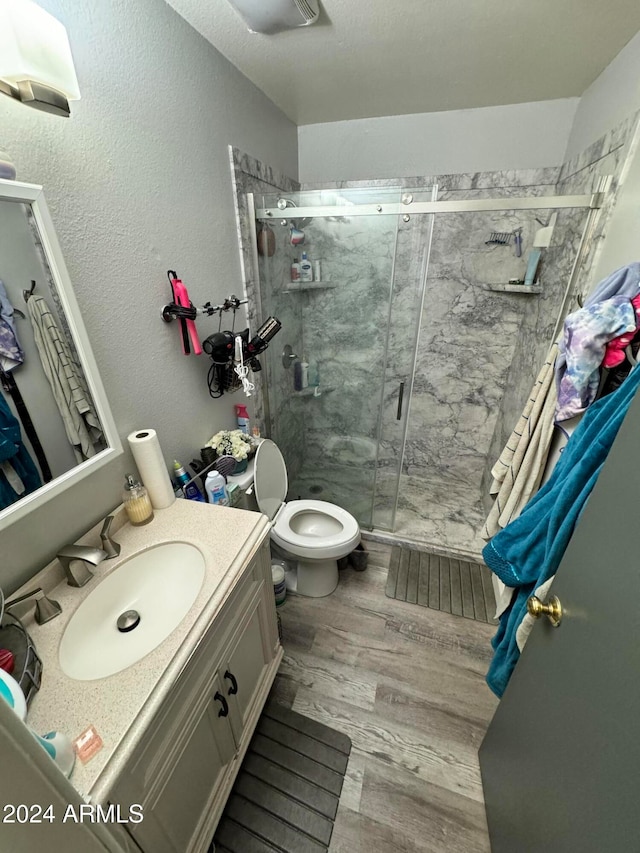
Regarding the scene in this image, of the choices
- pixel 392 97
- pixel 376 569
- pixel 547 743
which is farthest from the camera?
pixel 376 569

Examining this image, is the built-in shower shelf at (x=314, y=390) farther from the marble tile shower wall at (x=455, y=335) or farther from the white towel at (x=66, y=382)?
the white towel at (x=66, y=382)

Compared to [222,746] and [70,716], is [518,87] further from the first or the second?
[222,746]

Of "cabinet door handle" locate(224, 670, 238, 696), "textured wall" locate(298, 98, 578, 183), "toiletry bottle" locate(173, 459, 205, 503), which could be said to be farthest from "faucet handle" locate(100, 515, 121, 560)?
"textured wall" locate(298, 98, 578, 183)

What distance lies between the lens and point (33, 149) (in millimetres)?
802

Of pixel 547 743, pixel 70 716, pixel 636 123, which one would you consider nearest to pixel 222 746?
pixel 70 716

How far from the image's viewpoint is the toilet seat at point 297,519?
1.66 meters

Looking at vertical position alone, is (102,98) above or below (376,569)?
above

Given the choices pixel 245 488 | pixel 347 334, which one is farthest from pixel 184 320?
pixel 347 334

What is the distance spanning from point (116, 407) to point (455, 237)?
7.26 feet

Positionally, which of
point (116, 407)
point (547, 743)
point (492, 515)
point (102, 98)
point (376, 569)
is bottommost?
point (376, 569)

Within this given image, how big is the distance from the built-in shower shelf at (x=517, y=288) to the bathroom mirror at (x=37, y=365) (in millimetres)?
2213

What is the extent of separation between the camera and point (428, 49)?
1345 millimetres

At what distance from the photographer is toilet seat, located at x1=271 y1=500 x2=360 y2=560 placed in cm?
166

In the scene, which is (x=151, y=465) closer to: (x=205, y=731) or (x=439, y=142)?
(x=205, y=731)
